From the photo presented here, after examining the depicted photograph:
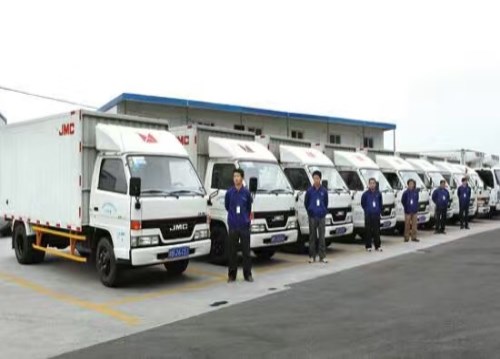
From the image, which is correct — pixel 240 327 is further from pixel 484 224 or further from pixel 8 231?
pixel 484 224

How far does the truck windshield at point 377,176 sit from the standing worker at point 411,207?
0.54m

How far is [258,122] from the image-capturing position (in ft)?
88.8

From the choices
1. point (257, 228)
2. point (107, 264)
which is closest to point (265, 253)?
point (257, 228)

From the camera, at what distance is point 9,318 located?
7.23 metres

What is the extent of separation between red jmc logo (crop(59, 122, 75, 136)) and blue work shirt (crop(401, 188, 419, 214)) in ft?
32.6

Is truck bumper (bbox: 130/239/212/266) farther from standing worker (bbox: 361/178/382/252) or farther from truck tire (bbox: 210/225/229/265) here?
standing worker (bbox: 361/178/382/252)

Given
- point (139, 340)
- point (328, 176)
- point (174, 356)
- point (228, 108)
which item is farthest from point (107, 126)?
point (228, 108)

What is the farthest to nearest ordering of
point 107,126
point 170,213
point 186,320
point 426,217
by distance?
point 426,217, point 107,126, point 170,213, point 186,320

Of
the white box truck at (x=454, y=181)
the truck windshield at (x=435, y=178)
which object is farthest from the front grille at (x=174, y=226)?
the white box truck at (x=454, y=181)

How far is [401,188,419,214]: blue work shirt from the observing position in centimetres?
1581

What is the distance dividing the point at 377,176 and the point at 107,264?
9.28 metres

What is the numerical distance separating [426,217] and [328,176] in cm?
538

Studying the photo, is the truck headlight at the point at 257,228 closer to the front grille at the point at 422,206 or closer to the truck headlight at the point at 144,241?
the truck headlight at the point at 144,241

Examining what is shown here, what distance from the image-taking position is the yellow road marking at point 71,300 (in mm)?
7230
